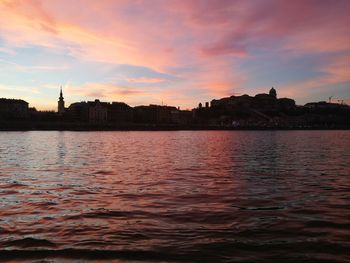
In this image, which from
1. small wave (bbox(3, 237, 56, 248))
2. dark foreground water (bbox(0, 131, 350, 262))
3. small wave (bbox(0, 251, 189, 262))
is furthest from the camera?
small wave (bbox(3, 237, 56, 248))

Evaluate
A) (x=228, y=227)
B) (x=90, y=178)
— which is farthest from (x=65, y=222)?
(x=90, y=178)

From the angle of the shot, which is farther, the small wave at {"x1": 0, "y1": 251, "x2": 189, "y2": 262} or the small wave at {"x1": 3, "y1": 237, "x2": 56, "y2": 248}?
the small wave at {"x1": 3, "y1": 237, "x2": 56, "y2": 248}

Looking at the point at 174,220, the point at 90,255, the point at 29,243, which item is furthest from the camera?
the point at 174,220

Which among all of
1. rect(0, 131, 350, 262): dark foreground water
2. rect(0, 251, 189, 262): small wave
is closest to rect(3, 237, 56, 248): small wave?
rect(0, 131, 350, 262): dark foreground water

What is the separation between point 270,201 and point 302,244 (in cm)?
667

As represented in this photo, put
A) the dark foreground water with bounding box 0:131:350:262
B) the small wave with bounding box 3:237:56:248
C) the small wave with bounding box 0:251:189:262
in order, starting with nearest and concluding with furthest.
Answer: the small wave with bounding box 0:251:189:262 < the dark foreground water with bounding box 0:131:350:262 < the small wave with bounding box 3:237:56:248

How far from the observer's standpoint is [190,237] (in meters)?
11.8

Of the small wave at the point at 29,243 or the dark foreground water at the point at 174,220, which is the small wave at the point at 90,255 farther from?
the small wave at the point at 29,243

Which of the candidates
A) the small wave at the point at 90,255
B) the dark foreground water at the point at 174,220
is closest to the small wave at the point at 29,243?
the dark foreground water at the point at 174,220

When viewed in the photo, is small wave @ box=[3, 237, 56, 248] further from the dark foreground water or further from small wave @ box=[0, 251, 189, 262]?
small wave @ box=[0, 251, 189, 262]

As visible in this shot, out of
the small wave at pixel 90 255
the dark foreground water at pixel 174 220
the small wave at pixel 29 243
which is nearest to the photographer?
the small wave at pixel 90 255

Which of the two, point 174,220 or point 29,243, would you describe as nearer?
point 29,243

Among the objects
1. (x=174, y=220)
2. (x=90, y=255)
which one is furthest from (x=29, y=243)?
(x=174, y=220)

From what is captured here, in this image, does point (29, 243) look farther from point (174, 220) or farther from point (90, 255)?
point (174, 220)
